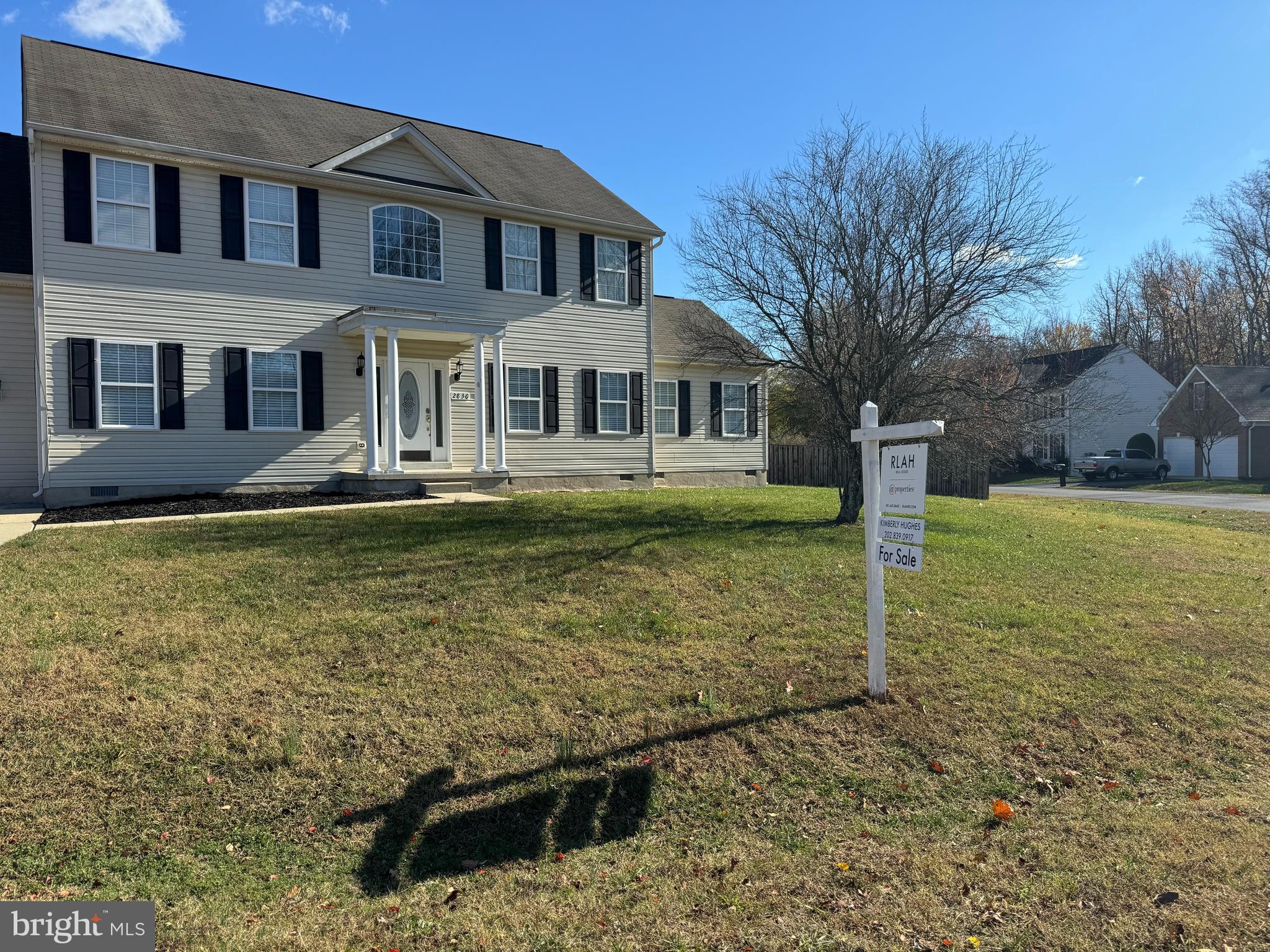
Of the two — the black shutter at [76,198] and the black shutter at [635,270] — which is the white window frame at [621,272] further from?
the black shutter at [76,198]

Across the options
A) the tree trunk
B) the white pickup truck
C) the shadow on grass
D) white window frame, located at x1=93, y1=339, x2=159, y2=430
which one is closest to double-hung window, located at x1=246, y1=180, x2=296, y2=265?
white window frame, located at x1=93, y1=339, x2=159, y2=430

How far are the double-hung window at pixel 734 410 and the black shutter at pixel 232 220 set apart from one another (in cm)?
1138

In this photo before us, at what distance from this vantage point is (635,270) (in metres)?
18.2

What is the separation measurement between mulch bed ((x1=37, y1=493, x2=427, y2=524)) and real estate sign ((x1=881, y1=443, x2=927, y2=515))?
29.1ft

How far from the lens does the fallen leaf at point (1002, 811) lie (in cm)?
427

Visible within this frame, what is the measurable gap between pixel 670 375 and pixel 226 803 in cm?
1675

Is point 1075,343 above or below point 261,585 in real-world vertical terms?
above

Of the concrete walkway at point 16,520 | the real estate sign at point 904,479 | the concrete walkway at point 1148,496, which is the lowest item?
the concrete walkway at point 1148,496

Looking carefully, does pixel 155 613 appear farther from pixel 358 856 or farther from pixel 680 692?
pixel 680 692

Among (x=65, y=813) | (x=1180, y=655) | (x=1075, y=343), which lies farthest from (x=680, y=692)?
(x=1075, y=343)

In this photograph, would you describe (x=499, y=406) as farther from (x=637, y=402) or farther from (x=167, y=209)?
(x=167, y=209)

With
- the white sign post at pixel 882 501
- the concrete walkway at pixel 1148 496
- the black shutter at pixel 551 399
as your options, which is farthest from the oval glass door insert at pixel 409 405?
the concrete walkway at pixel 1148 496

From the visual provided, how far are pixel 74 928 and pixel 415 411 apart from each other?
42.9 feet

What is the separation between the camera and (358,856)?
12.1 feet
